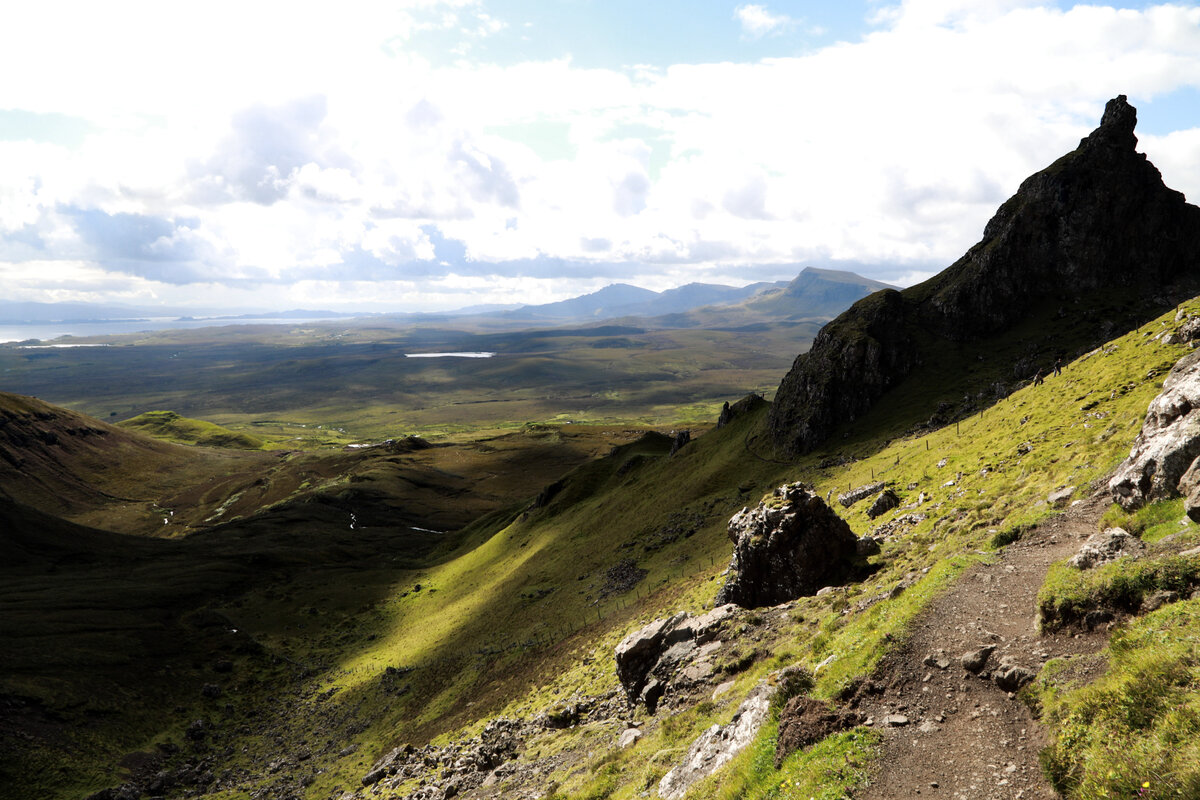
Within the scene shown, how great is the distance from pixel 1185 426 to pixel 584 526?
70.9 meters

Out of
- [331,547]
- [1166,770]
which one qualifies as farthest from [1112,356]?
[331,547]

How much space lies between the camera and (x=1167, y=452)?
18234 mm

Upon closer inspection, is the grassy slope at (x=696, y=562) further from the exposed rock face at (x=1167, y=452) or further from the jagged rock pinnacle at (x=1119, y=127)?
the jagged rock pinnacle at (x=1119, y=127)

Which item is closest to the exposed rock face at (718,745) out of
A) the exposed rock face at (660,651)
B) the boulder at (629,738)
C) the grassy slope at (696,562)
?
the grassy slope at (696,562)

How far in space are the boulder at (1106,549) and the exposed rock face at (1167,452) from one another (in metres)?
1.81

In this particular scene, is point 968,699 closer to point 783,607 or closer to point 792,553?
point 783,607

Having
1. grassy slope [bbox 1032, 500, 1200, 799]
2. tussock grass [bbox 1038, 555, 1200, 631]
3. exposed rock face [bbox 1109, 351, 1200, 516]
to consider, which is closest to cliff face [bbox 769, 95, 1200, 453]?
exposed rock face [bbox 1109, 351, 1200, 516]

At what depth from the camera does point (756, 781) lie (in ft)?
47.5

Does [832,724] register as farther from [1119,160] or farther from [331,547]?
[331,547]

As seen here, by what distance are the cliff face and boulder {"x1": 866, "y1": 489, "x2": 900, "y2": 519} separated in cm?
3303

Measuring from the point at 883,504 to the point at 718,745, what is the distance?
1039 inches

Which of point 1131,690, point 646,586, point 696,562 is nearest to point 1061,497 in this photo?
point 1131,690

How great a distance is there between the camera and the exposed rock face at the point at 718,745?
17.0 metres

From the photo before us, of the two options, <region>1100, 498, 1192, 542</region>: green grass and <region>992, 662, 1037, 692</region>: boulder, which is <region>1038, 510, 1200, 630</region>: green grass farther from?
<region>992, 662, 1037, 692</region>: boulder
